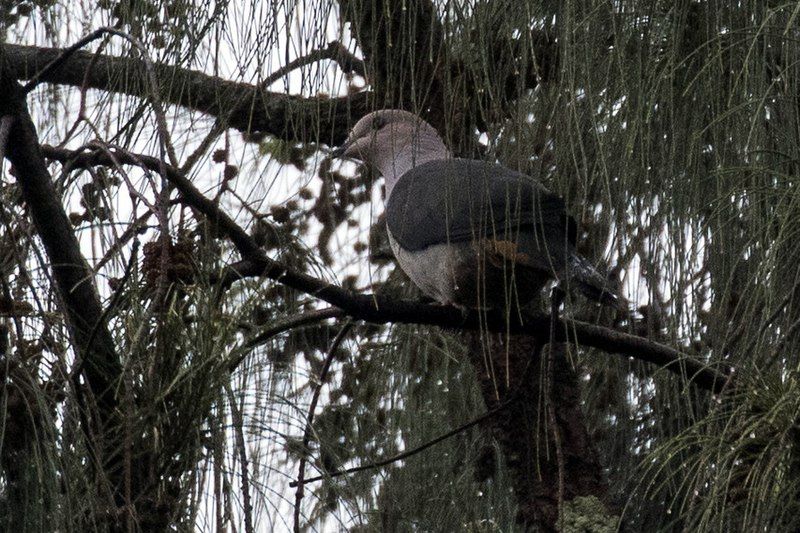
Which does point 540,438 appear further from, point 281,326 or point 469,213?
point 281,326

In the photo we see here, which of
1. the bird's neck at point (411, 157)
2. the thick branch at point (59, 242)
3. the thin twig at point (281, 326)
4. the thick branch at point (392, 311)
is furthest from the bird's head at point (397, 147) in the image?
the thick branch at point (59, 242)

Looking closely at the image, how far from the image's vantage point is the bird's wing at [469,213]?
2.38 meters

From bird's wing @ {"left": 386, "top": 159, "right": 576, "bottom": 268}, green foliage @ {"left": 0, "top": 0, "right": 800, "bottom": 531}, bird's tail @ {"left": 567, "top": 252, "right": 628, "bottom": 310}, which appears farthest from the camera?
bird's wing @ {"left": 386, "top": 159, "right": 576, "bottom": 268}

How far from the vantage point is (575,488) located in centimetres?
275

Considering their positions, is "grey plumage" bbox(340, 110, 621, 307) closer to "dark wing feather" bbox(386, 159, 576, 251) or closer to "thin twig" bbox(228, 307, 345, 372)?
"dark wing feather" bbox(386, 159, 576, 251)

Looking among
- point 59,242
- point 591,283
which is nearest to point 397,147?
point 591,283

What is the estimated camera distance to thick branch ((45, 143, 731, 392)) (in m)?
1.94

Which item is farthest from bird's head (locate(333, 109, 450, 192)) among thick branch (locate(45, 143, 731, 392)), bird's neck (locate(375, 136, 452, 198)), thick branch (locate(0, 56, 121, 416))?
thick branch (locate(0, 56, 121, 416))

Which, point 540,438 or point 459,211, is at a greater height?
point 459,211

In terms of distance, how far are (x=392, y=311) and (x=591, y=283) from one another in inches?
15.4

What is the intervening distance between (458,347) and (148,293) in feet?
4.88

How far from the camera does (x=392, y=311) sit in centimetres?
220

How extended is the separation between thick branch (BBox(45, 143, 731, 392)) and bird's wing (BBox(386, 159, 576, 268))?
15 cm

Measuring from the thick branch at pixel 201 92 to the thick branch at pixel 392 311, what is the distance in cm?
14
